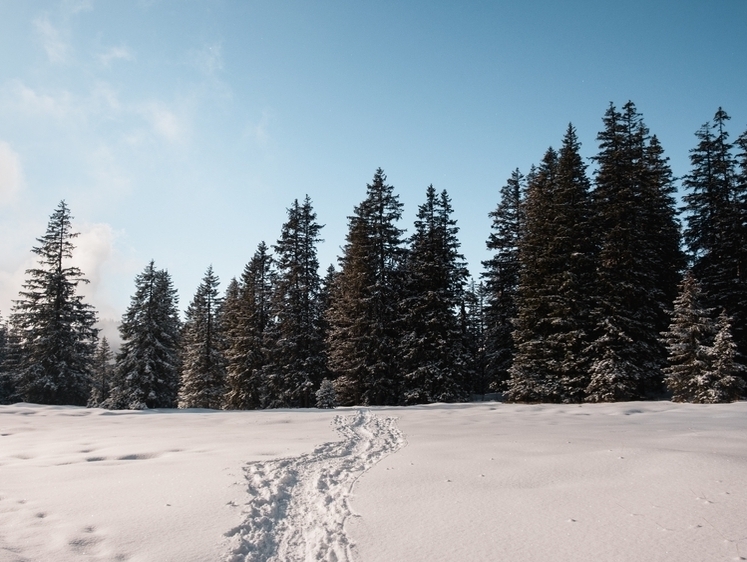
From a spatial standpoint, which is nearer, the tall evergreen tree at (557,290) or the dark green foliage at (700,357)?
the dark green foliage at (700,357)

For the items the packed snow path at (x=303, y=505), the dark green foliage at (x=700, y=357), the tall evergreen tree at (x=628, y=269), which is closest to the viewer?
the packed snow path at (x=303, y=505)

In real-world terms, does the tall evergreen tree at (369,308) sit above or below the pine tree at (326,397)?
above

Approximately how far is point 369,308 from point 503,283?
964cm

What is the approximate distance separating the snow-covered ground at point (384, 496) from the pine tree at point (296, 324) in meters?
19.7

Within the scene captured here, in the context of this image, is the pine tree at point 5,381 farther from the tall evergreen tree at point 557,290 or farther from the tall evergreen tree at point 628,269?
the tall evergreen tree at point 628,269

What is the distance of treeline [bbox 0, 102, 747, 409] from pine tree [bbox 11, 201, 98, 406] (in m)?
0.11

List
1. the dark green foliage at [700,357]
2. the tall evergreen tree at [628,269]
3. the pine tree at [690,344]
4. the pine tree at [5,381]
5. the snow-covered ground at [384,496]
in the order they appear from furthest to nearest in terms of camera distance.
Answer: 1. the pine tree at [5,381]
2. the tall evergreen tree at [628,269]
3. the pine tree at [690,344]
4. the dark green foliage at [700,357]
5. the snow-covered ground at [384,496]

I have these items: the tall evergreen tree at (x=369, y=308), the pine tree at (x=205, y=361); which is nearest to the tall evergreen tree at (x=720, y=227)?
the tall evergreen tree at (x=369, y=308)

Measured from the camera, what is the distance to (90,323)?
32188 mm

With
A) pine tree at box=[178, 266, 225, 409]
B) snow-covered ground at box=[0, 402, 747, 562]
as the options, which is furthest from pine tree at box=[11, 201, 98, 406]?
snow-covered ground at box=[0, 402, 747, 562]

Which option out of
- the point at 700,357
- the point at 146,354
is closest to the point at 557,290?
the point at 700,357

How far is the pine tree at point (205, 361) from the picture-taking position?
131 ft

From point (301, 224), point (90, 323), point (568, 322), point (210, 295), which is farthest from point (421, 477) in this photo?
point (210, 295)

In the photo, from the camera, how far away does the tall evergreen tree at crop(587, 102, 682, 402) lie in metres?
22.0
